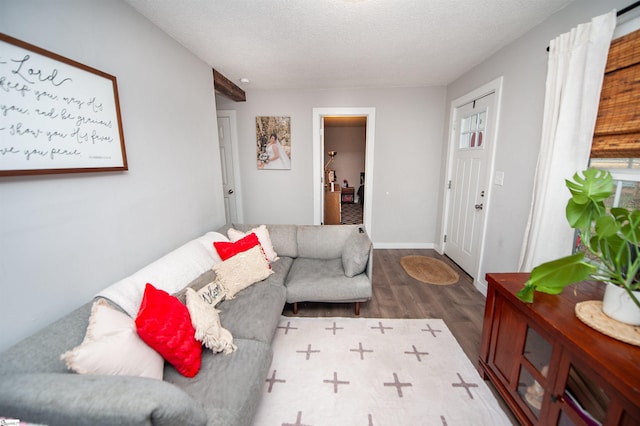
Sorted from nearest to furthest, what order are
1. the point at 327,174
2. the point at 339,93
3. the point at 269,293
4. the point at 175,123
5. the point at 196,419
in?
the point at 196,419, the point at 269,293, the point at 175,123, the point at 339,93, the point at 327,174

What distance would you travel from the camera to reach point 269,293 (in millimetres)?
1899

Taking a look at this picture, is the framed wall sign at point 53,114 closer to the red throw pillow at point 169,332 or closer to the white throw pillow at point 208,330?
the red throw pillow at point 169,332

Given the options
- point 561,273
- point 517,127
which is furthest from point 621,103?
point 561,273

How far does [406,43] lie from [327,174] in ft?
15.2

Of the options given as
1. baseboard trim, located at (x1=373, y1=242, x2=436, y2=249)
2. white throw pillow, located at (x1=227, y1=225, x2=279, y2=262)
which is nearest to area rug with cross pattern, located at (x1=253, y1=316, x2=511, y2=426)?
white throw pillow, located at (x1=227, y1=225, x2=279, y2=262)

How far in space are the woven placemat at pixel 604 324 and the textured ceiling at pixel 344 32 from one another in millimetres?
1967

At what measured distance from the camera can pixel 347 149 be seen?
807 cm

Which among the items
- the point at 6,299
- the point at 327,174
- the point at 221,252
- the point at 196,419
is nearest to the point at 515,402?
the point at 196,419

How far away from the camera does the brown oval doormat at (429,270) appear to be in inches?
115

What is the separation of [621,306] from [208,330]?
75.9 inches

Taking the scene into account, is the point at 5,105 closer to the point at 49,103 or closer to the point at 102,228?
the point at 49,103

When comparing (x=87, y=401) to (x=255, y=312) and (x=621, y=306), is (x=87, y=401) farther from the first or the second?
(x=621, y=306)

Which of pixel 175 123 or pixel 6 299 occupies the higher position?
pixel 175 123

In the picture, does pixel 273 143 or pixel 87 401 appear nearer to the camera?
pixel 87 401
